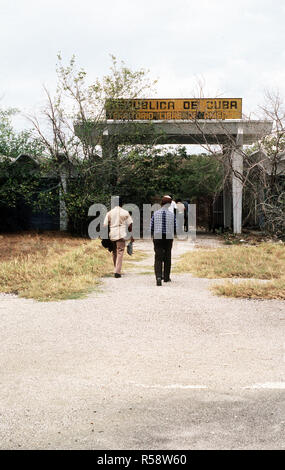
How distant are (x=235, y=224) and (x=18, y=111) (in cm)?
1037

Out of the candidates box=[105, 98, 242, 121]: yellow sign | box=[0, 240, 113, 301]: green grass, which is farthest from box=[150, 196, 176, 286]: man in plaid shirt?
box=[105, 98, 242, 121]: yellow sign

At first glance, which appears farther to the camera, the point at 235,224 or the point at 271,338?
the point at 235,224

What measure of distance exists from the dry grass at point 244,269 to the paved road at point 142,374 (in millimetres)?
481

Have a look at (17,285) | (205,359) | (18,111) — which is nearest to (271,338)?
(205,359)

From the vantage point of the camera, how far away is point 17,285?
32.8 feet

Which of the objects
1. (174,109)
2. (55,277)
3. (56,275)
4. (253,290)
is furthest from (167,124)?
(253,290)

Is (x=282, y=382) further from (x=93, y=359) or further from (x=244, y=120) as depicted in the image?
(x=244, y=120)

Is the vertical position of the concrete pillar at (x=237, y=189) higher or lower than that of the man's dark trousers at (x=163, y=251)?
higher

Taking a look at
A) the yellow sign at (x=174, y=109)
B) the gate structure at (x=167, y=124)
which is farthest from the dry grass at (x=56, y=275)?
the yellow sign at (x=174, y=109)

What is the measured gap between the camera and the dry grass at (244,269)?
29.7 ft

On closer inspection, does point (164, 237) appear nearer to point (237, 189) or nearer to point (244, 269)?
point (244, 269)

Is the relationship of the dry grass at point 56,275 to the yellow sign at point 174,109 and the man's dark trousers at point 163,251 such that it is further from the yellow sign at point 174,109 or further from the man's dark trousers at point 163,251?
the yellow sign at point 174,109
